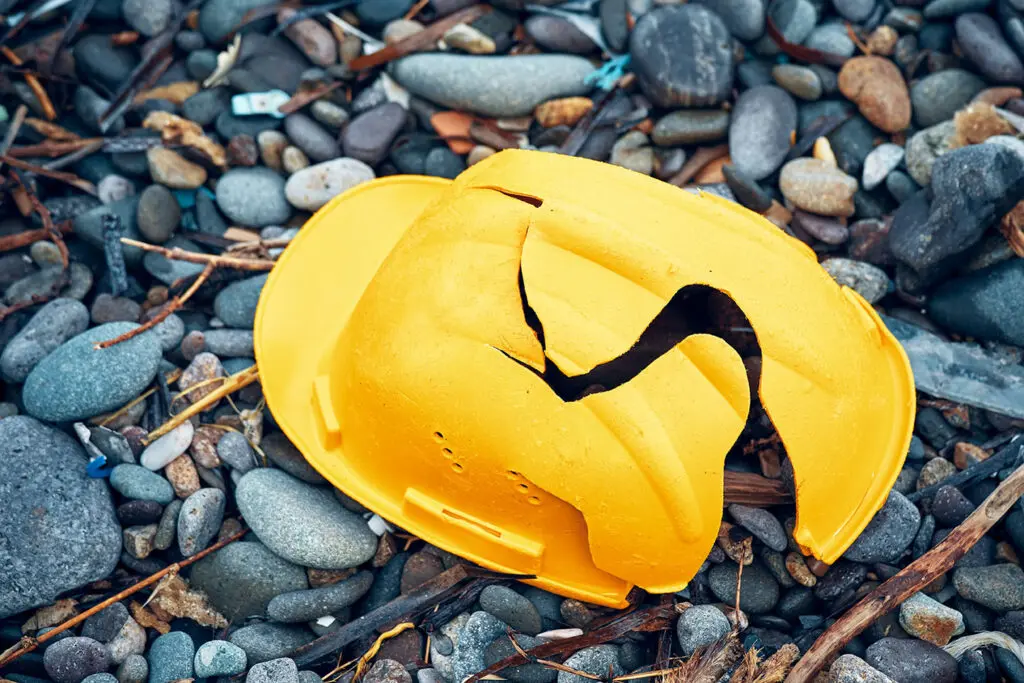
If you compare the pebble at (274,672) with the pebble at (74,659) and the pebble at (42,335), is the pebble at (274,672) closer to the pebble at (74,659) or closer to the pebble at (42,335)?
the pebble at (74,659)

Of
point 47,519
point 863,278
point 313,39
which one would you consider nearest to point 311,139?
point 313,39

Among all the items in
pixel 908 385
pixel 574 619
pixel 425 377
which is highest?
pixel 425 377

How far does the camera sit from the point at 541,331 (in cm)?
263

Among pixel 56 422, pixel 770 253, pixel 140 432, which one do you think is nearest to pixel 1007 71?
pixel 770 253

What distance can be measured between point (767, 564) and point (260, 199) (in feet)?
9.49

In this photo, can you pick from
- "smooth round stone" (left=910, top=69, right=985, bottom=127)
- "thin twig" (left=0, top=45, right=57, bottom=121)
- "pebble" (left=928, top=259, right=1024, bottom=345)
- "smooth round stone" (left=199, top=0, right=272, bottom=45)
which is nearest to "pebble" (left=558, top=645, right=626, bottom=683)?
"pebble" (left=928, top=259, right=1024, bottom=345)

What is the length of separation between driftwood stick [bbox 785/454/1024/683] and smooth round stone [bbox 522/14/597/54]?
2.94 metres

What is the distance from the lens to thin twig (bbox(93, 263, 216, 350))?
3.47 m

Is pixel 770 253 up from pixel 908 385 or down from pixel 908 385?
up

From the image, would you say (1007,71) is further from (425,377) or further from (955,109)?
(425,377)

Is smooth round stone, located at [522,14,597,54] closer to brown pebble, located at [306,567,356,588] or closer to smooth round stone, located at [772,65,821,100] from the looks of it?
smooth round stone, located at [772,65,821,100]

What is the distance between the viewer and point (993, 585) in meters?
2.96

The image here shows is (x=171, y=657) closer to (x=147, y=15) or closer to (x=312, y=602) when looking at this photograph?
(x=312, y=602)

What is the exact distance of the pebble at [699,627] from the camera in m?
2.93
